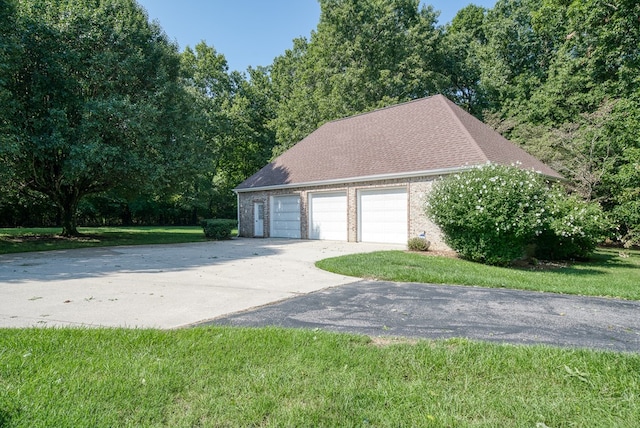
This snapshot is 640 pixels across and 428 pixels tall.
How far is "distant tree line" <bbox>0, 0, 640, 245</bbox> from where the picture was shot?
45.0ft

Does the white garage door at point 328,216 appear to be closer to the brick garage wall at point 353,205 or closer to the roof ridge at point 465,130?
the brick garage wall at point 353,205

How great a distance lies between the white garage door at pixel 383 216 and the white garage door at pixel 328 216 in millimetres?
925

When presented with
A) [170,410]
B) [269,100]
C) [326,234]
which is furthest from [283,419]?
[269,100]

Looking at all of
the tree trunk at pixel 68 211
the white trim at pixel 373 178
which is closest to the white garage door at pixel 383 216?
the white trim at pixel 373 178

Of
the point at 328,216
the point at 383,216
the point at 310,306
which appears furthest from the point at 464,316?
the point at 328,216

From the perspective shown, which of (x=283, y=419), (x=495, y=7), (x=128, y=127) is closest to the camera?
(x=283, y=419)

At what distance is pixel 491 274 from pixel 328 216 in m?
9.09

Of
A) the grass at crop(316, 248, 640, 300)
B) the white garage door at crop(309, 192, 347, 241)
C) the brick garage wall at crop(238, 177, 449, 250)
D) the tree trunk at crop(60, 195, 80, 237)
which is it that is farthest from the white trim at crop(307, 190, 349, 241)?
the tree trunk at crop(60, 195, 80, 237)

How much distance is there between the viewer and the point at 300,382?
2764 millimetres

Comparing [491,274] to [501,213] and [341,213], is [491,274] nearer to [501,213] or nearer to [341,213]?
[501,213]

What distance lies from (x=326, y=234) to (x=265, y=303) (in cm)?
1130

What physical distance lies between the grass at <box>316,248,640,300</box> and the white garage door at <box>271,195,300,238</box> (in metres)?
7.99

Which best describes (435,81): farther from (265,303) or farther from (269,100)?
(265,303)

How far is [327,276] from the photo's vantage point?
7531 mm
